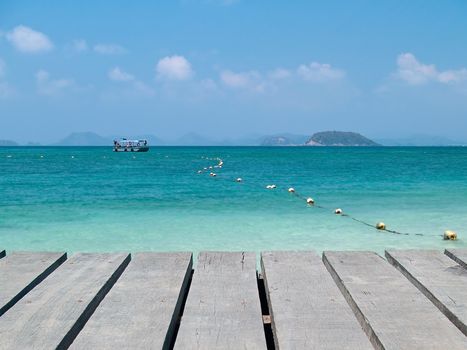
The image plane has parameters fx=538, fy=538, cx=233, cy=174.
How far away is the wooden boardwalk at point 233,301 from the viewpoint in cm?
169

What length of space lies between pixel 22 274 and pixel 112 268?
1.30ft

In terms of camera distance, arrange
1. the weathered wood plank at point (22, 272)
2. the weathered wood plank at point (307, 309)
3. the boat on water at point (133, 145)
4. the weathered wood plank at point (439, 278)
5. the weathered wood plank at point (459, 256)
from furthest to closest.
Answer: the boat on water at point (133, 145) < the weathered wood plank at point (459, 256) < the weathered wood plank at point (22, 272) < the weathered wood plank at point (439, 278) < the weathered wood plank at point (307, 309)

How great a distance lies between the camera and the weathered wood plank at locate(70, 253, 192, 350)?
1672 millimetres

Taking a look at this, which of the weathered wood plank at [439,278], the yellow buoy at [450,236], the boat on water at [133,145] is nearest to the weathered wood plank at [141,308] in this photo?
the weathered wood plank at [439,278]

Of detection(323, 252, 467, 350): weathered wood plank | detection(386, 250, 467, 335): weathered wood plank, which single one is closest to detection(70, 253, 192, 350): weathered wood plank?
detection(323, 252, 467, 350): weathered wood plank

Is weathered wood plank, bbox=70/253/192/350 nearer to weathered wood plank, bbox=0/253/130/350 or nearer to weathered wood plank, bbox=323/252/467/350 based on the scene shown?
weathered wood plank, bbox=0/253/130/350

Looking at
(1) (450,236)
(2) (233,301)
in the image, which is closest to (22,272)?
(2) (233,301)

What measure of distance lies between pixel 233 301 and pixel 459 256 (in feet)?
4.25

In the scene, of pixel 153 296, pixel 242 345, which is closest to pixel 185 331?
pixel 242 345

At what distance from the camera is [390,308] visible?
196cm

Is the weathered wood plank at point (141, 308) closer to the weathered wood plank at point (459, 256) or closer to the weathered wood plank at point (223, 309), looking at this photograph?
the weathered wood plank at point (223, 309)

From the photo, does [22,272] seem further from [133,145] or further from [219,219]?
[133,145]

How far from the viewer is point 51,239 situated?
10312 mm

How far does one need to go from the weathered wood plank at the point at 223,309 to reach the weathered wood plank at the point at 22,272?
2.23 ft
